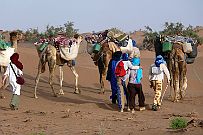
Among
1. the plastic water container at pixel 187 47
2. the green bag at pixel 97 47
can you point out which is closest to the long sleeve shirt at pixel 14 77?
the green bag at pixel 97 47

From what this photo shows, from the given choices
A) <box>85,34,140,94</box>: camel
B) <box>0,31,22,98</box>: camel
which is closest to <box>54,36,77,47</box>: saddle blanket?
<box>85,34,140,94</box>: camel

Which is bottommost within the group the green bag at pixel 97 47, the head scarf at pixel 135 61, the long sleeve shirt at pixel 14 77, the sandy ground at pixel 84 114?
the sandy ground at pixel 84 114

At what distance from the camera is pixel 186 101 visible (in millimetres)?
17156

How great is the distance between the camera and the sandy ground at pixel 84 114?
10.7 metres

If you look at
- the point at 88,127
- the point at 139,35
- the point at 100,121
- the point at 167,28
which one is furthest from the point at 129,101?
the point at 139,35

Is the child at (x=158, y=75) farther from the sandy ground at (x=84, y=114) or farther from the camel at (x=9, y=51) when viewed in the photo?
the camel at (x=9, y=51)

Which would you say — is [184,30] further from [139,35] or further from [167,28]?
[139,35]

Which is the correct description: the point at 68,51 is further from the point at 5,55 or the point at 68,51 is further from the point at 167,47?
the point at 167,47

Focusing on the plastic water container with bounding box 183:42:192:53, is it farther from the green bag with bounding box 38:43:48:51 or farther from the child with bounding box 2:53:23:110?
the child with bounding box 2:53:23:110

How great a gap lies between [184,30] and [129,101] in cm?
2187

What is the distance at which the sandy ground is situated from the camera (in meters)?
10.7

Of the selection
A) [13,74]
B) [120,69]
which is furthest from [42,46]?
[120,69]

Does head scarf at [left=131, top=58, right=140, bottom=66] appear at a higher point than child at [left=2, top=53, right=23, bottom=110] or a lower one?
higher

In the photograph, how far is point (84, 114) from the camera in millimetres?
13367
